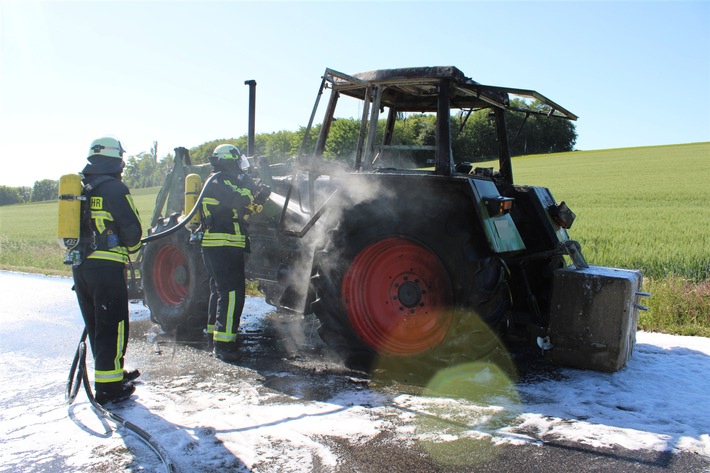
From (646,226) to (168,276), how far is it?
34.1 ft

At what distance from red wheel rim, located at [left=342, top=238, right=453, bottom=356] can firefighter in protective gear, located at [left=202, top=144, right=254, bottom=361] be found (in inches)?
45.7

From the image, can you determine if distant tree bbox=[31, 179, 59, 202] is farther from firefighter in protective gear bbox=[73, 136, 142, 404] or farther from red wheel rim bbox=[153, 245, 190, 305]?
firefighter in protective gear bbox=[73, 136, 142, 404]

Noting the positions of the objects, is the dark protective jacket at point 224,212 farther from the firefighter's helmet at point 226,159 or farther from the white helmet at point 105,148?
the white helmet at point 105,148

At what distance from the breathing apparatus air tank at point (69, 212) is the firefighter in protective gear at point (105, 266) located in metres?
0.10

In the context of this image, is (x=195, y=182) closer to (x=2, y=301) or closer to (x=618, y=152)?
(x=2, y=301)

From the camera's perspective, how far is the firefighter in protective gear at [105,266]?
4.19 m

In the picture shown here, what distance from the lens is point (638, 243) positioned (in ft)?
34.0

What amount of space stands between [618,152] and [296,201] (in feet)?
125

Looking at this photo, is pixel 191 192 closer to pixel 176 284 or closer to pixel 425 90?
pixel 176 284

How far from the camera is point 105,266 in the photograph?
422 centimetres

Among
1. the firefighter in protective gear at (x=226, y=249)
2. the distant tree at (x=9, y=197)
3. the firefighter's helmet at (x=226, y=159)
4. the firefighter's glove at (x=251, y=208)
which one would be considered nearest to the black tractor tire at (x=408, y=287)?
the firefighter in protective gear at (x=226, y=249)

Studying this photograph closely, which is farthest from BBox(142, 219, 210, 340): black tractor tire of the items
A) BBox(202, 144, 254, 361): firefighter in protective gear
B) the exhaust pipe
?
the exhaust pipe

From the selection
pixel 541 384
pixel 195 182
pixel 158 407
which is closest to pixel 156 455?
pixel 158 407

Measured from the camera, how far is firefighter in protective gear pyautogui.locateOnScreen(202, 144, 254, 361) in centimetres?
535
